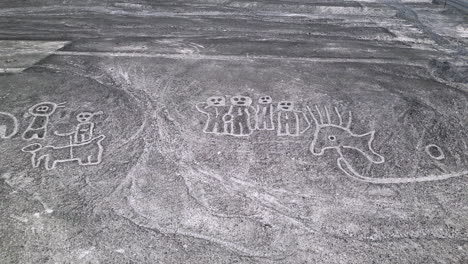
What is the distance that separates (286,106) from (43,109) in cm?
425

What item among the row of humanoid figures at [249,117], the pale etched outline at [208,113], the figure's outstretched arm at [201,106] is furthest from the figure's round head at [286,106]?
the figure's outstretched arm at [201,106]

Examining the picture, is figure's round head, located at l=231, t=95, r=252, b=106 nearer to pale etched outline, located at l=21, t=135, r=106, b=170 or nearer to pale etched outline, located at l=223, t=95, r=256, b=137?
pale etched outline, located at l=223, t=95, r=256, b=137

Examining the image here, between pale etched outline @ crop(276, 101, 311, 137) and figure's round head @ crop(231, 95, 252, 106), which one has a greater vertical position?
figure's round head @ crop(231, 95, 252, 106)

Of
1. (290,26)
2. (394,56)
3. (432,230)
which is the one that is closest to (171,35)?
(290,26)

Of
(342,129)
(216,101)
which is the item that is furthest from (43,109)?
(342,129)

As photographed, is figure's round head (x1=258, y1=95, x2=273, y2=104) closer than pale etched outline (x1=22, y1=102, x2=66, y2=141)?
No

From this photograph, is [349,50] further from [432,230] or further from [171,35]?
[432,230]

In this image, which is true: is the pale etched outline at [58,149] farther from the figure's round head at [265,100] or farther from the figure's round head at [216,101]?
the figure's round head at [265,100]

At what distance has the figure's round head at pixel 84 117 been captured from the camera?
6.14 meters

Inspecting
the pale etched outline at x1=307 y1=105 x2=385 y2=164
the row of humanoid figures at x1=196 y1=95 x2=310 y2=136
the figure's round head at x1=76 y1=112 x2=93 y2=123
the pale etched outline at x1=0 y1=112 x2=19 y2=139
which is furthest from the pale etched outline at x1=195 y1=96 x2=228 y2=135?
the pale etched outline at x1=0 y1=112 x2=19 y2=139

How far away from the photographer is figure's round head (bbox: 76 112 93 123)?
614cm

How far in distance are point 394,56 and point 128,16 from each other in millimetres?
8191

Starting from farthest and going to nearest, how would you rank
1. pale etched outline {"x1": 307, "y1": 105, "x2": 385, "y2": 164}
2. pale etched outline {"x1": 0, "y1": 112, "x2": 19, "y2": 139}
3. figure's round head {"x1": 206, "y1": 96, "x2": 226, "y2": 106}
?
figure's round head {"x1": 206, "y1": 96, "x2": 226, "y2": 106} < pale etched outline {"x1": 0, "y1": 112, "x2": 19, "y2": 139} < pale etched outline {"x1": 307, "y1": 105, "x2": 385, "y2": 164}

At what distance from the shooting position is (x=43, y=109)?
638 cm
